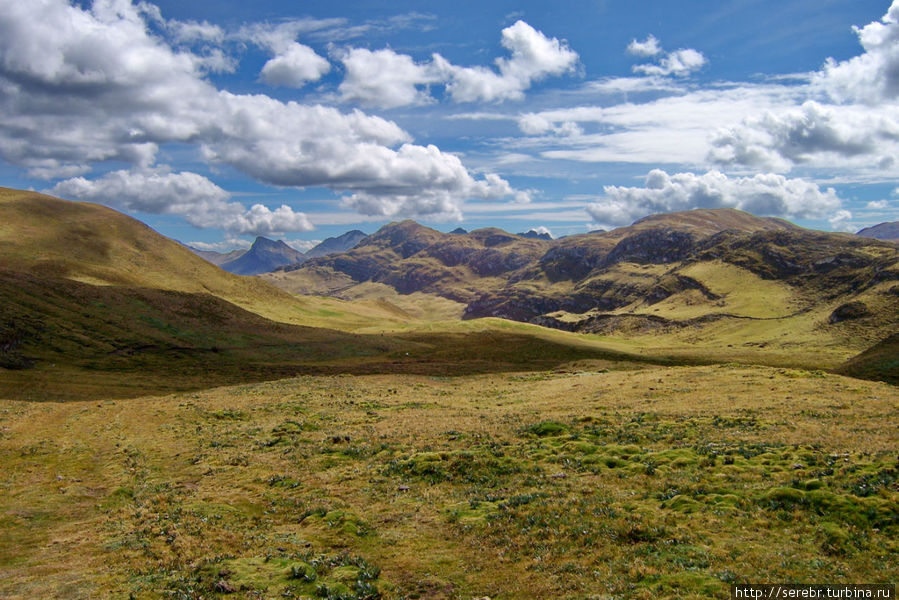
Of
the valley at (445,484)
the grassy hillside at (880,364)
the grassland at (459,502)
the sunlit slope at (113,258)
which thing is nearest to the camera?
the grassland at (459,502)

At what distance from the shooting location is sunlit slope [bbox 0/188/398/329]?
456 feet

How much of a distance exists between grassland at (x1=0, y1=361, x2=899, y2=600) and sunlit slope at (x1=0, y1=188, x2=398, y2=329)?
117335 mm

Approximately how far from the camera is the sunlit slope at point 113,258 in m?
139

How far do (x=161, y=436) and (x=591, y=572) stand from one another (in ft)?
115

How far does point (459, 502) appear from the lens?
70.8 ft

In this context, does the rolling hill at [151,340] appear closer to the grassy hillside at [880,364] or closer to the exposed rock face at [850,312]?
the grassy hillside at [880,364]

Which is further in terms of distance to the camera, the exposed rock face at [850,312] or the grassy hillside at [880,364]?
the exposed rock face at [850,312]

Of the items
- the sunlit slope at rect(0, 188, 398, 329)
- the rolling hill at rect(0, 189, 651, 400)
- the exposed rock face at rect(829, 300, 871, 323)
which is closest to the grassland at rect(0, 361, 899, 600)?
the rolling hill at rect(0, 189, 651, 400)

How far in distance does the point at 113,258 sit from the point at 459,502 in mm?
180790

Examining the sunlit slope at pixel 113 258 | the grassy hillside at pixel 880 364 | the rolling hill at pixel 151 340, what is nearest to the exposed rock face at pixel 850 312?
the rolling hill at pixel 151 340

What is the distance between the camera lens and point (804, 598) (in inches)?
471

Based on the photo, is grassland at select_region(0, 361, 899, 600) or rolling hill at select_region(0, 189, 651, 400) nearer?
grassland at select_region(0, 361, 899, 600)

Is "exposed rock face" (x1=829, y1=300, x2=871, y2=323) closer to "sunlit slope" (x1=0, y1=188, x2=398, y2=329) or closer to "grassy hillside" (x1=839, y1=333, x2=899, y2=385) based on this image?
"grassy hillside" (x1=839, y1=333, x2=899, y2=385)

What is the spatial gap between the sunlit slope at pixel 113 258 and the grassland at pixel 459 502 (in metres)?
117
